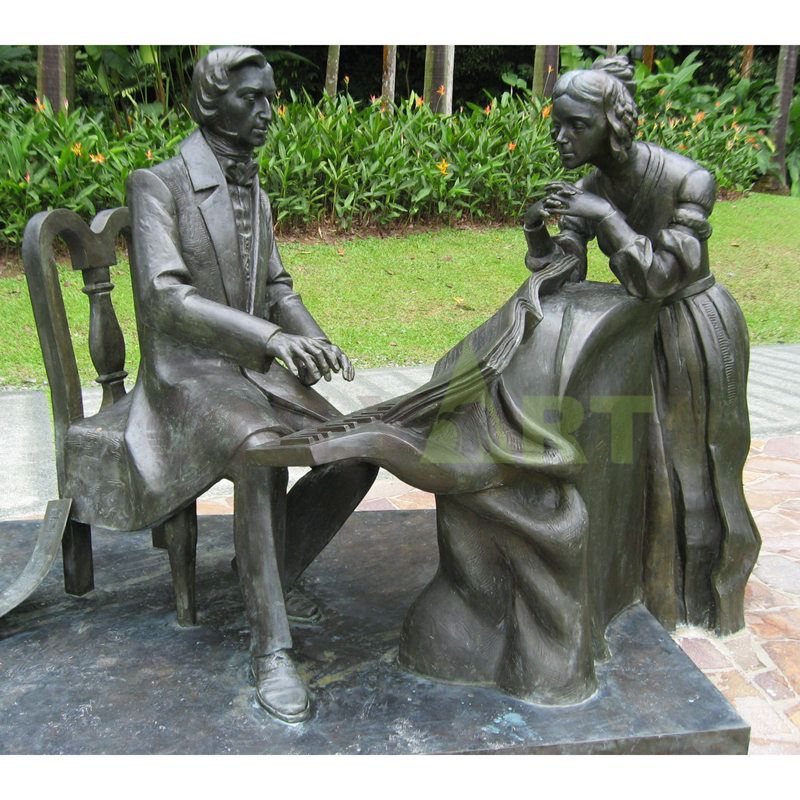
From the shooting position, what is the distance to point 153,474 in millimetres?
2721

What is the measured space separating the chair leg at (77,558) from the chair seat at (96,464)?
0.10m

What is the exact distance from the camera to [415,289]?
8.49 meters

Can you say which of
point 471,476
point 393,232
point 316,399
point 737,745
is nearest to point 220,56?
point 316,399

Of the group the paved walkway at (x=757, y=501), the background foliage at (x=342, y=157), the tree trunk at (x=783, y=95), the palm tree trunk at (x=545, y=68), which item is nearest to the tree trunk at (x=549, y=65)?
the palm tree trunk at (x=545, y=68)

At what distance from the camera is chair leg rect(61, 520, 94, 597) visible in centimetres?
305

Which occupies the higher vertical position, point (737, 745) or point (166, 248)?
point (166, 248)

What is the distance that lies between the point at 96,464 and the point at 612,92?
1.76m

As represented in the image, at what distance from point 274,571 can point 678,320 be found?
4.65 ft

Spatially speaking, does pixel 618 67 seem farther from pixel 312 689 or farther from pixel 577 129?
pixel 312 689

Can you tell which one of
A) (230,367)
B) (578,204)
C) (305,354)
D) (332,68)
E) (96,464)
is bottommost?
(96,464)

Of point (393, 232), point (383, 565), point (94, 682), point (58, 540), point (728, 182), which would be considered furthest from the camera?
point (728, 182)

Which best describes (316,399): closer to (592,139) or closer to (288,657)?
(288,657)

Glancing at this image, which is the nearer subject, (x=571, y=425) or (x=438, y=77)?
(x=571, y=425)

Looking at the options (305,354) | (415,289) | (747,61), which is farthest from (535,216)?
(747,61)
